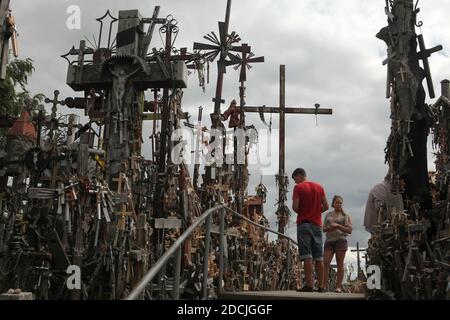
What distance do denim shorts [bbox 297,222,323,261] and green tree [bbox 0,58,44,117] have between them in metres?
12.1

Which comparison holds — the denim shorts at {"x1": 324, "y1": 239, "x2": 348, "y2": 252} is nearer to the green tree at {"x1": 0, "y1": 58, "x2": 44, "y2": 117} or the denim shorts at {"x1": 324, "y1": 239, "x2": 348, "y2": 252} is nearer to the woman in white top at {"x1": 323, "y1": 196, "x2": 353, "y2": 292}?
the woman in white top at {"x1": 323, "y1": 196, "x2": 353, "y2": 292}

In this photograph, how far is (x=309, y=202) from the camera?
7199 millimetres

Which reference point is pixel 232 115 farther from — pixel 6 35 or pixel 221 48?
pixel 6 35

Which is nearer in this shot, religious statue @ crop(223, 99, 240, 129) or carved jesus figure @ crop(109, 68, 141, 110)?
carved jesus figure @ crop(109, 68, 141, 110)

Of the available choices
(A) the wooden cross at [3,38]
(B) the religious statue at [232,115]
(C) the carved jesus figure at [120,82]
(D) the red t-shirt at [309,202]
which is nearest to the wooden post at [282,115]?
(B) the religious statue at [232,115]

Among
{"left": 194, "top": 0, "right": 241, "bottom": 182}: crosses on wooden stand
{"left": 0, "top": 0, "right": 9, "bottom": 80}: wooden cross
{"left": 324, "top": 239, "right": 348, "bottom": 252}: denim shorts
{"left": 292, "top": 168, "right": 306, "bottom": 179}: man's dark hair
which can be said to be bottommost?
{"left": 324, "top": 239, "right": 348, "bottom": 252}: denim shorts

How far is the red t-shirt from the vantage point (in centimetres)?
718

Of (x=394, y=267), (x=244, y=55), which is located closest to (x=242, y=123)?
(x=244, y=55)

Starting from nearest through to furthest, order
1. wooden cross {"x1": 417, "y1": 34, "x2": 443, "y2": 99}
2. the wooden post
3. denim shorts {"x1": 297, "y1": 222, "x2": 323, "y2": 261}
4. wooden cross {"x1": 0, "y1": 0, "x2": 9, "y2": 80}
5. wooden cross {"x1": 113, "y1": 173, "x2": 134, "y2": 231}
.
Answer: denim shorts {"x1": 297, "y1": 222, "x2": 323, "y2": 261}
wooden cross {"x1": 417, "y1": 34, "x2": 443, "y2": 99}
wooden cross {"x1": 0, "y1": 0, "x2": 9, "y2": 80}
wooden cross {"x1": 113, "y1": 173, "x2": 134, "y2": 231}
the wooden post

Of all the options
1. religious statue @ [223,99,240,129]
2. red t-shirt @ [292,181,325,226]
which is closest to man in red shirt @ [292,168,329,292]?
red t-shirt @ [292,181,325,226]

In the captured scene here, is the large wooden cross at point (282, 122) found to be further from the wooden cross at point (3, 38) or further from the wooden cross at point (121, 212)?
the wooden cross at point (3, 38)

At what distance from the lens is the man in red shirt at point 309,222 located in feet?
23.5

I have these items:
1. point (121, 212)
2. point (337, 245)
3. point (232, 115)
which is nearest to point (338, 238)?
point (337, 245)
